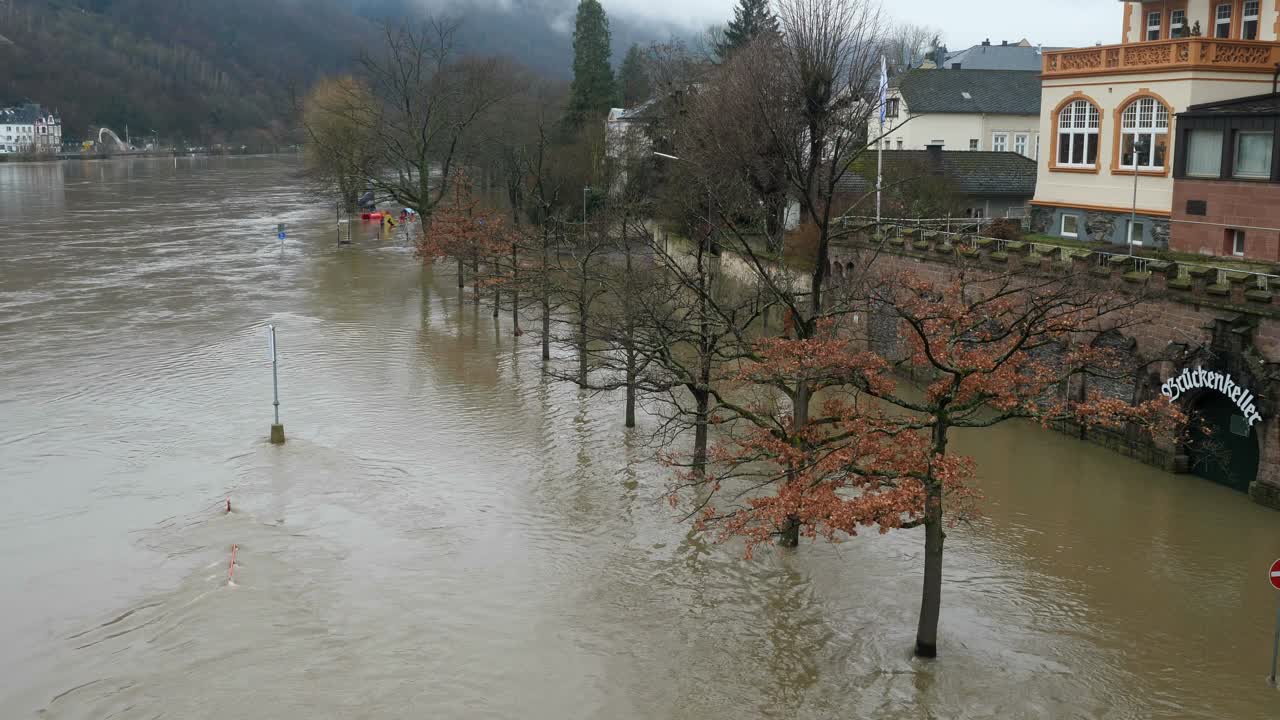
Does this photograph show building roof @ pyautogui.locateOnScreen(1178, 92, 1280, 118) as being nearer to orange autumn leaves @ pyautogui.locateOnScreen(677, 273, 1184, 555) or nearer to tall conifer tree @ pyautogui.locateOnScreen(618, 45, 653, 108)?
orange autumn leaves @ pyautogui.locateOnScreen(677, 273, 1184, 555)

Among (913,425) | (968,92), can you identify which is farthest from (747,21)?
(913,425)

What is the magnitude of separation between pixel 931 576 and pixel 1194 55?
77.2 feet

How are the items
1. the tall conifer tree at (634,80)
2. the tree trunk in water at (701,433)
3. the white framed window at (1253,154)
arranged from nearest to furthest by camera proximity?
the tree trunk in water at (701,433)
the white framed window at (1253,154)
the tall conifer tree at (634,80)

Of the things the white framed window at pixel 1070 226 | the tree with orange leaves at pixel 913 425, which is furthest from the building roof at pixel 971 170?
the tree with orange leaves at pixel 913 425

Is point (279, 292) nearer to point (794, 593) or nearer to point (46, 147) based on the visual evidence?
point (794, 593)

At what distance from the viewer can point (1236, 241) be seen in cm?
3128

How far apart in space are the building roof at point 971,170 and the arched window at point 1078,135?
8069 mm

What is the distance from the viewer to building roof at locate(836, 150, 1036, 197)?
46.8m

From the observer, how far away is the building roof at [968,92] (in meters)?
61.1

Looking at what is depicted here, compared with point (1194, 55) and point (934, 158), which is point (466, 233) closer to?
point (934, 158)

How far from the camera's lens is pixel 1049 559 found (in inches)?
829

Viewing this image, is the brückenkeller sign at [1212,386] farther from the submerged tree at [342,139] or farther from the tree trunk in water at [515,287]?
the submerged tree at [342,139]

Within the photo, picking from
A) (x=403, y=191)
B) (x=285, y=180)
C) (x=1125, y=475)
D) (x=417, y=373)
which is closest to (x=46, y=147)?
(x=285, y=180)

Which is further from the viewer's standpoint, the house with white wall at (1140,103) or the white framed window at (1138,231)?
the white framed window at (1138,231)
